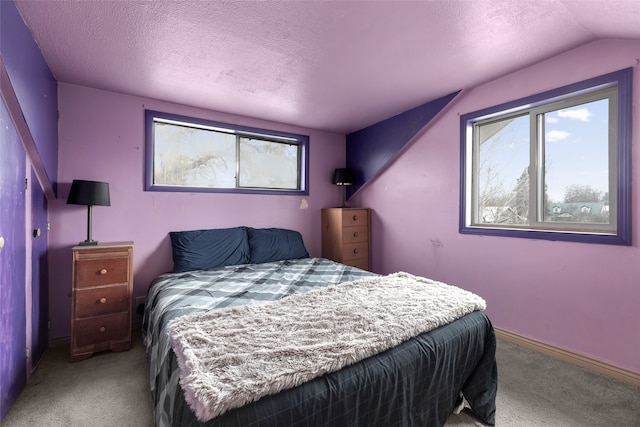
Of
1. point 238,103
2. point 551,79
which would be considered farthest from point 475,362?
point 238,103

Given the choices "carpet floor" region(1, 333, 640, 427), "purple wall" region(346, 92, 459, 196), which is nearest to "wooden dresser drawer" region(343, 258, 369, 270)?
"purple wall" region(346, 92, 459, 196)

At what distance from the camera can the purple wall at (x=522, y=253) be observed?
1.80 meters

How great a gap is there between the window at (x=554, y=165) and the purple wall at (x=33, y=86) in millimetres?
3238

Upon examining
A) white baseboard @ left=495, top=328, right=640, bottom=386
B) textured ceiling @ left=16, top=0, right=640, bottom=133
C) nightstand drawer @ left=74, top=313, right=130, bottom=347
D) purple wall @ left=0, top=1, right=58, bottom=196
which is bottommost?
white baseboard @ left=495, top=328, right=640, bottom=386

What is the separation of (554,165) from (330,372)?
7.94 ft

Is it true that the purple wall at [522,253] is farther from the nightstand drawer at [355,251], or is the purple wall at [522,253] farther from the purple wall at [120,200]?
the purple wall at [120,200]

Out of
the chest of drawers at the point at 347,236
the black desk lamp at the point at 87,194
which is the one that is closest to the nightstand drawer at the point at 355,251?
the chest of drawers at the point at 347,236

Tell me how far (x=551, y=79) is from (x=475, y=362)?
215cm

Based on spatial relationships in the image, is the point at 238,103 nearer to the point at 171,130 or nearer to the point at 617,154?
the point at 171,130

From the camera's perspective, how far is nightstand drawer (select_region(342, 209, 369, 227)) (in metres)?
3.50

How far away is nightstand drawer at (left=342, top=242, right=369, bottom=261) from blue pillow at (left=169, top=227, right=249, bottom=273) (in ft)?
4.03

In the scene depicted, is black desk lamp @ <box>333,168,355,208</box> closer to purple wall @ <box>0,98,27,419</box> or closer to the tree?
the tree

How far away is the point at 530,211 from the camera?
91.7 inches

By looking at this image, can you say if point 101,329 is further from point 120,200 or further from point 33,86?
point 33,86
